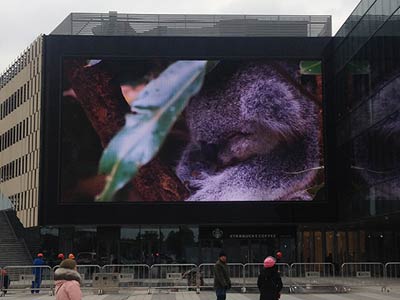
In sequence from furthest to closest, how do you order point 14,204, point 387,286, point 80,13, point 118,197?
point 14,204, point 80,13, point 118,197, point 387,286

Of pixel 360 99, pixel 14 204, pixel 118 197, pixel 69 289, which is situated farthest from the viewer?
pixel 14 204

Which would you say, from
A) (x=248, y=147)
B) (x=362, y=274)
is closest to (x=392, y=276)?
(x=362, y=274)

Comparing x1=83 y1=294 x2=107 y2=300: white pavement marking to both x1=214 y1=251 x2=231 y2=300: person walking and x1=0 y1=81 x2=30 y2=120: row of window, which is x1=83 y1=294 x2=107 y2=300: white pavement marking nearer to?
x1=214 y1=251 x2=231 y2=300: person walking

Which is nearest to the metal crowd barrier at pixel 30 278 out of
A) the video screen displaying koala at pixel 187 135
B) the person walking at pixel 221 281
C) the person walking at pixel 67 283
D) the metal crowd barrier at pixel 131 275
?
the metal crowd barrier at pixel 131 275

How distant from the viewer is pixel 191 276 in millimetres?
28297

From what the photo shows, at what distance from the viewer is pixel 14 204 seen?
5288 cm

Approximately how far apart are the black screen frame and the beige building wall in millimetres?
1343

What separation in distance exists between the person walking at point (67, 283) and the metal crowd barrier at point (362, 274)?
2197 centimetres

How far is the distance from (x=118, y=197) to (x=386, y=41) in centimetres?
1977

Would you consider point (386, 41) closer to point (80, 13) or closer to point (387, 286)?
point (387, 286)

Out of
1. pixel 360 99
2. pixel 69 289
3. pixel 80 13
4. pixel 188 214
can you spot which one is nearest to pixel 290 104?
pixel 360 99

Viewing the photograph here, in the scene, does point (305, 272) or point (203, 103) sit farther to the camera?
point (203, 103)

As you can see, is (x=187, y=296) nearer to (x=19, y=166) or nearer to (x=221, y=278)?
(x=221, y=278)

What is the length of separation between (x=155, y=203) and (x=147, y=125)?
5177 millimetres
